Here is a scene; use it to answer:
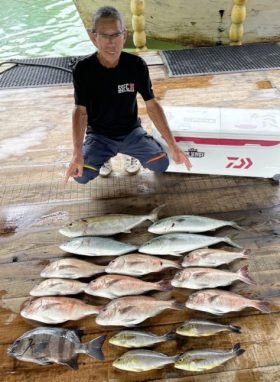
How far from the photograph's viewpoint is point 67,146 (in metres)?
2.98

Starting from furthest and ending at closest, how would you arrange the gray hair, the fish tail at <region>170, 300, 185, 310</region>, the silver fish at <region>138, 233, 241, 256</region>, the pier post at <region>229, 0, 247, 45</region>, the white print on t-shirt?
the pier post at <region>229, 0, 247, 45</region> < the white print on t-shirt < the silver fish at <region>138, 233, 241, 256</region> < the gray hair < the fish tail at <region>170, 300, 185, 310</region>

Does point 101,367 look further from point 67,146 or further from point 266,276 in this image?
point 67,146

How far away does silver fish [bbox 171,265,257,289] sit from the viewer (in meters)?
1.85

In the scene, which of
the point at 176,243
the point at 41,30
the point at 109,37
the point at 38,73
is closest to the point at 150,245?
the point at 176,243

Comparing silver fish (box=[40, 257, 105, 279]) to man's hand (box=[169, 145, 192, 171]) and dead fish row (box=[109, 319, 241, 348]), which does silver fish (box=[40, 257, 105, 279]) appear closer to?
dead fish row (box=[109, 319, 241, 348])

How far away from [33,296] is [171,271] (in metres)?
0.73

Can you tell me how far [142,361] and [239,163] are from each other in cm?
144

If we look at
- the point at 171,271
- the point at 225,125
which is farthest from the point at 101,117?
the point at 171,271

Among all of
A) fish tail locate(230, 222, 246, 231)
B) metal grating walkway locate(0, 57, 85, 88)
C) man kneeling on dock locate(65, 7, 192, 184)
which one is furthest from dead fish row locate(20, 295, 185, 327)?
metal grating walkway locate(0, 57, 85, 88)

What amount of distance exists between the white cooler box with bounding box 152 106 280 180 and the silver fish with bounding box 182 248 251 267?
0.70 meters

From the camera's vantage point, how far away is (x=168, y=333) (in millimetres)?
1681

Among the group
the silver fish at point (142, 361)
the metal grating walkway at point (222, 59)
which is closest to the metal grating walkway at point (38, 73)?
the metal grating walkway at point (222, 59)

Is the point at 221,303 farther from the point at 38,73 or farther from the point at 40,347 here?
the point at 38,73

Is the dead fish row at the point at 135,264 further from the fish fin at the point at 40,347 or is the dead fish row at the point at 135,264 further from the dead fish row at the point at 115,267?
the fish fin at the point at 40,347
